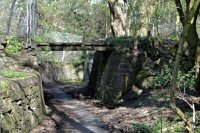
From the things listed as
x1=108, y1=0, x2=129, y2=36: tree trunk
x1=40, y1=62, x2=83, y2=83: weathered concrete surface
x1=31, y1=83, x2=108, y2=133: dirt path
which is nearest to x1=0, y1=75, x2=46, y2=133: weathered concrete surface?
x1=31, y1=83, x2=108, y2=133: dirt path

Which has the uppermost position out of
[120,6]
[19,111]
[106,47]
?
[120,6]

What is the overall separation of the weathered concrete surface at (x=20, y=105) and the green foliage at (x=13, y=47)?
5058 mm

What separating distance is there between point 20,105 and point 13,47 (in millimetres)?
8321

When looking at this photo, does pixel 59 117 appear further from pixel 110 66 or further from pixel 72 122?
pixel 110 66

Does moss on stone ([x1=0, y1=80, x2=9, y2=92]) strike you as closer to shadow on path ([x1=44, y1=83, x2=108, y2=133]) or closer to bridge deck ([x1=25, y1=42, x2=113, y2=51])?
shadow on path ([x1=44, y1=83, x2=108, y2=133])

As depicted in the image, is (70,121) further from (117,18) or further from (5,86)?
(117,18)

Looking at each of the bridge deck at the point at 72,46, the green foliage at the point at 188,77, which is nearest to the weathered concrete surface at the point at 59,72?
the bridge deck at the point at 72,46

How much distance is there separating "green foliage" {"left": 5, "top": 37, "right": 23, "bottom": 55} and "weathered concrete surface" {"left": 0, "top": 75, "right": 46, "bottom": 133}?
16.6 ft

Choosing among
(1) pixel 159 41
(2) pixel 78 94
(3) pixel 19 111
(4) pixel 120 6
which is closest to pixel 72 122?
(3) pixel 19 111

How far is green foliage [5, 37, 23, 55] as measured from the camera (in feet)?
61.2

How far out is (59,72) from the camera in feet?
130

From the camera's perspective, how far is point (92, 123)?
1457 cm

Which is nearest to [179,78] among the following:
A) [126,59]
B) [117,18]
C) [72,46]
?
[126,59]

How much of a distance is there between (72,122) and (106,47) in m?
7.21
